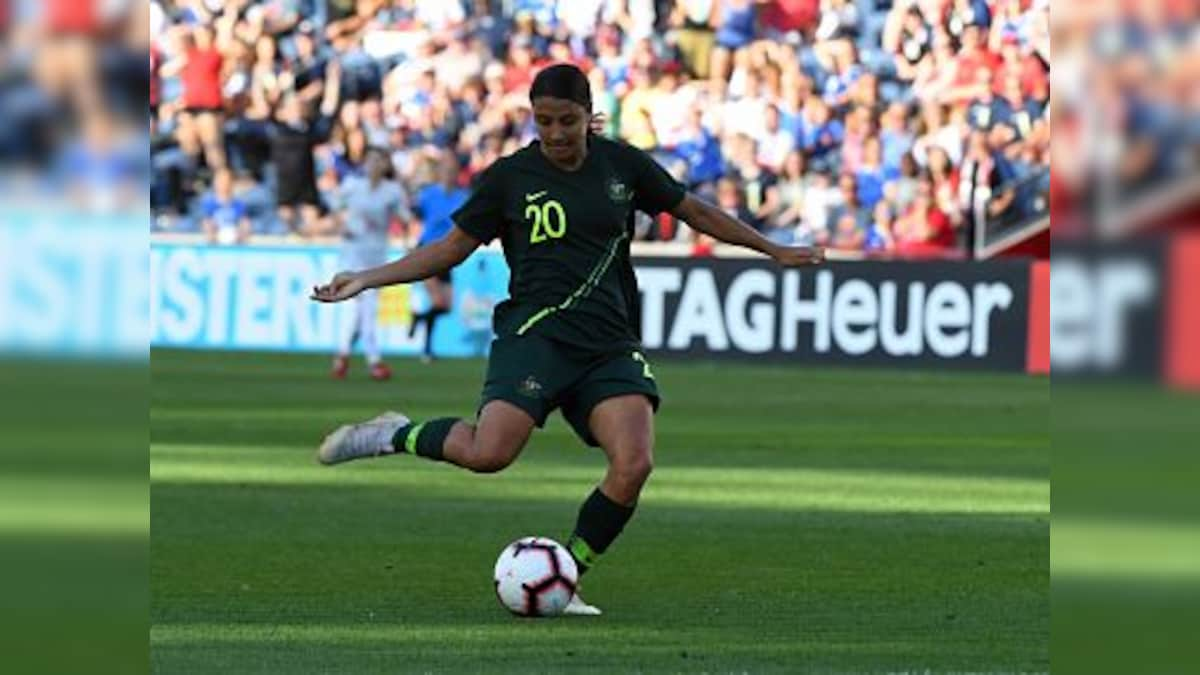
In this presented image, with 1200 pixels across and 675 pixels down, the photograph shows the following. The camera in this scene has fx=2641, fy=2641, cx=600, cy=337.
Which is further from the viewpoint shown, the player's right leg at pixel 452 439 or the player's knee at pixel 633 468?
the player's right leg at pixel 452 439

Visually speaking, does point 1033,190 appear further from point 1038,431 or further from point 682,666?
point 682,666

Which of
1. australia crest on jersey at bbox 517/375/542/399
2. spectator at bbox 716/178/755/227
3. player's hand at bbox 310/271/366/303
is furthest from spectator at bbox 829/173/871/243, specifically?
player's hand at bbox 310/271/366/303

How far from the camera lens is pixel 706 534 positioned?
13.7m

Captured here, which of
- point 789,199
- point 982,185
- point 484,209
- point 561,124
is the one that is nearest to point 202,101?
point 789,199

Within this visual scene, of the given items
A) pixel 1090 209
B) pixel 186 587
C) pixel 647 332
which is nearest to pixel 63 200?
pixel 1090 209

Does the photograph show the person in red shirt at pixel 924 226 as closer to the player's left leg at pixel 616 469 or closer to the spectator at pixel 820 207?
the spectator at pixel 820 207

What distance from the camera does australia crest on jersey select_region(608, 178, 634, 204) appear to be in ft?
33.6

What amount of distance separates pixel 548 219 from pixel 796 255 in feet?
3.35

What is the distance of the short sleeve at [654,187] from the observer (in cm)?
1033

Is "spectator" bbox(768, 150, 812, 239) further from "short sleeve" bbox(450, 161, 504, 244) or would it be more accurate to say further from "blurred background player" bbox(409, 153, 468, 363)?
"short sleeve" bbox(450, 161, 504, 244)

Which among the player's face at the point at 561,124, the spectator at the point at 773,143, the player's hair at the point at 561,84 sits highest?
the spectator at the point at 773,143

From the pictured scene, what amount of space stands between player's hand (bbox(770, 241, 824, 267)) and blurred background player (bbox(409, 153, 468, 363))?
18077mm

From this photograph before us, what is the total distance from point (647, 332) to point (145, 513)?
28.4m

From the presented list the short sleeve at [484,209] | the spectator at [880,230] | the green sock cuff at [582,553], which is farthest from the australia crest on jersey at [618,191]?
the spectator at [880,230]
